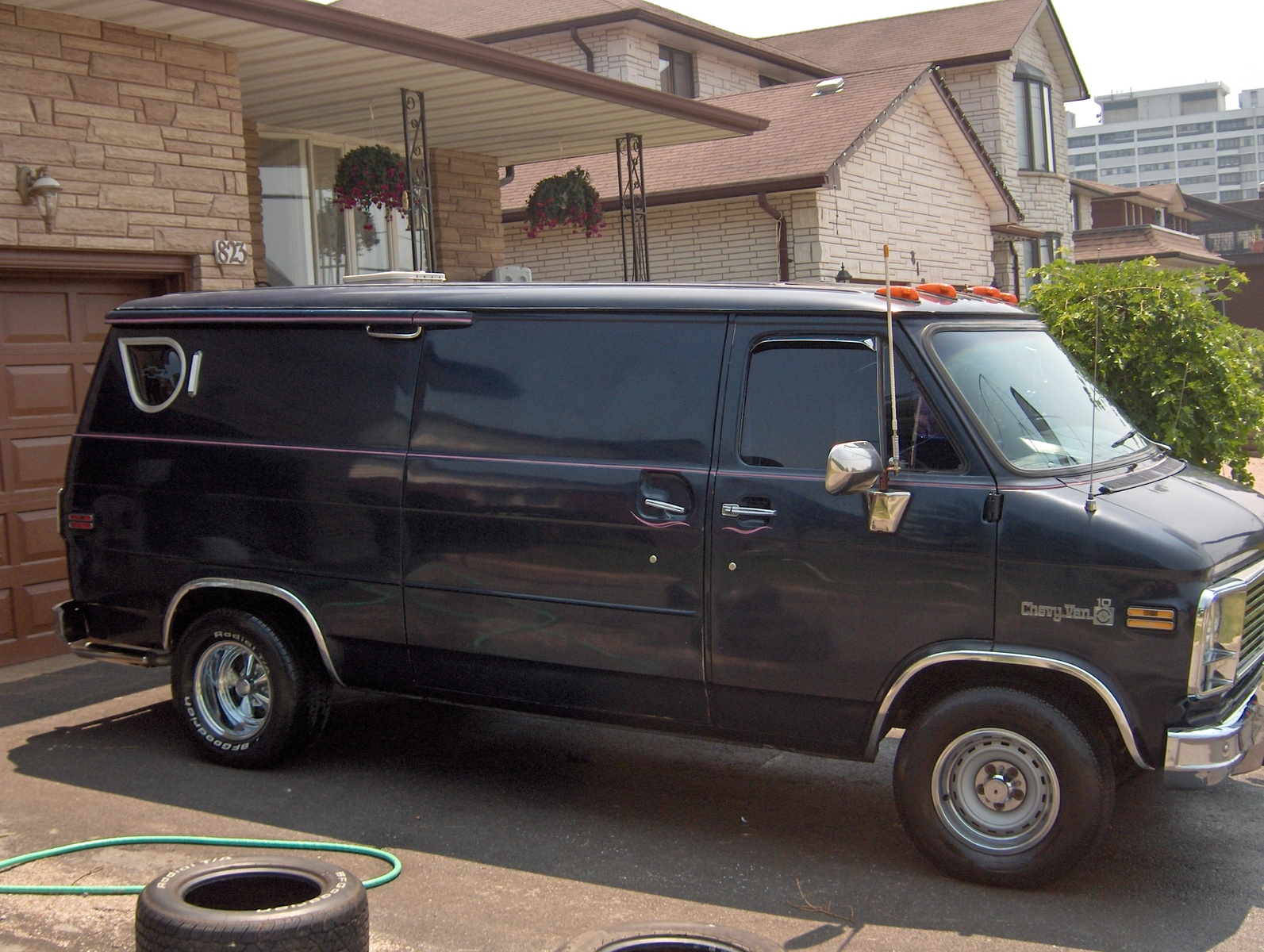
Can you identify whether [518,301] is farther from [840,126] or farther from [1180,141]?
[1180,141]

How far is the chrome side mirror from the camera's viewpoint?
14.9 feet

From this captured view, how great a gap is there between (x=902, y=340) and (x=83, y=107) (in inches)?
235

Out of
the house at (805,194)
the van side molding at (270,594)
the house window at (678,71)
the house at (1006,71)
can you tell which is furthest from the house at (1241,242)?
the van side molding at (270,594)

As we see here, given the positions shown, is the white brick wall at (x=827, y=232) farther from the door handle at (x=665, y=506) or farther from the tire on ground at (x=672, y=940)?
the tire on ground at (x=672, y=940)

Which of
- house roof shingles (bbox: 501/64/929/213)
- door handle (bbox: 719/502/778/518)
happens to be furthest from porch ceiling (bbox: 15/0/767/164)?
door handle (bbox: 719/502/778/518)

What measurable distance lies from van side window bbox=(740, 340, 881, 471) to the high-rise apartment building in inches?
6925

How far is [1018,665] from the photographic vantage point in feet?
15.1

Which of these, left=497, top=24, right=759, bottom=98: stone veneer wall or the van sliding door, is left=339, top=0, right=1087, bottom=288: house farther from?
the van sliding door

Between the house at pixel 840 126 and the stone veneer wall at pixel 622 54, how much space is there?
0.03 metres

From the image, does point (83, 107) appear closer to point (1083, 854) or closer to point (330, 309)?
point (330, 309)

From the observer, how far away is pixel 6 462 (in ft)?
27.1

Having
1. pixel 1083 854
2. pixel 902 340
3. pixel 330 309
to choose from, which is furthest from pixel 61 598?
pixel 1083 854

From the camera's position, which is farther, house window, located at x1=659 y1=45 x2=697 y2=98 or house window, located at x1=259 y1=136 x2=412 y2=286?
house window, located at x1=659 y1=45 x2=697 y2=98

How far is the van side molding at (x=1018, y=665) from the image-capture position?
443cm
